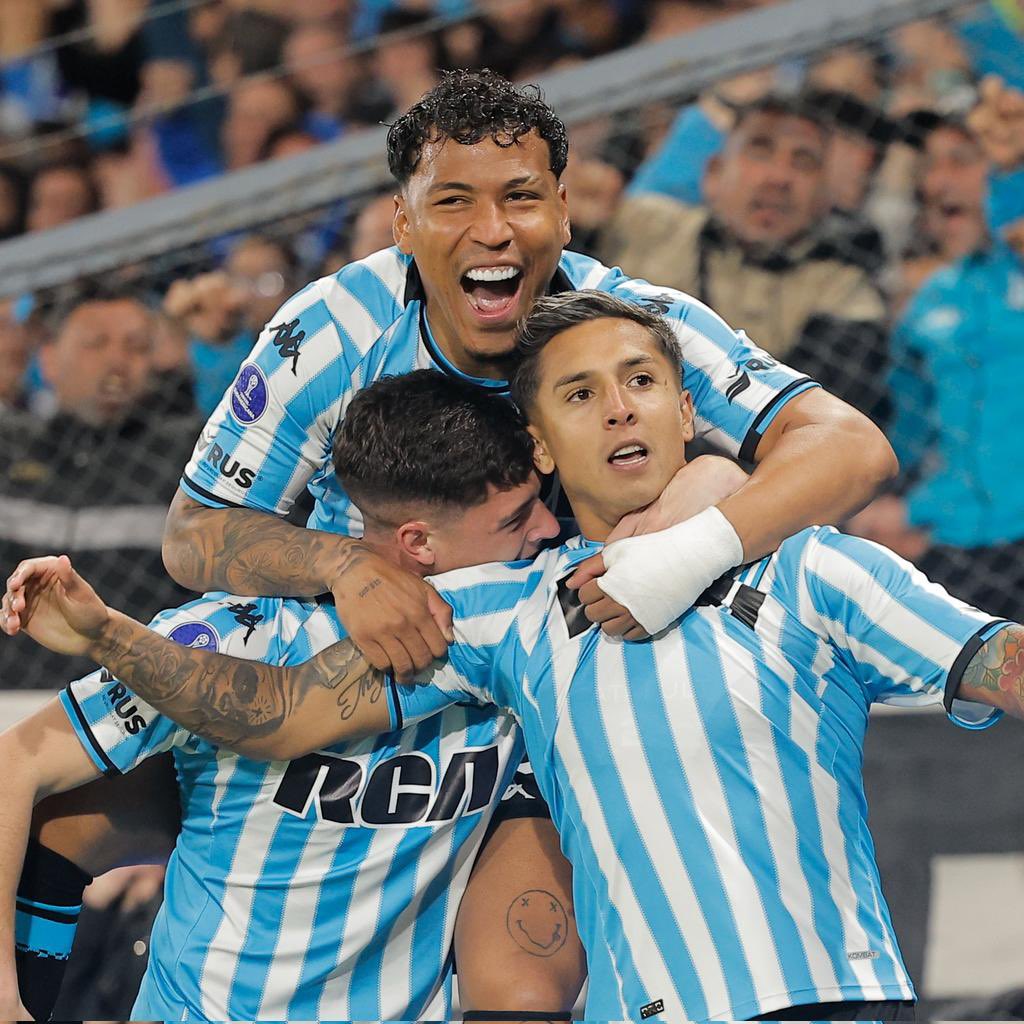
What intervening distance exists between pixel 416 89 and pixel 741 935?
2774 mm

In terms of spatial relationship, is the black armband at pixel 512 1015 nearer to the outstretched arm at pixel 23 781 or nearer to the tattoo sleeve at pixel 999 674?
the outstretched arm at pixel 23 781

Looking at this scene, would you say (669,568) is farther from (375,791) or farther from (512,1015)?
(512,1015)

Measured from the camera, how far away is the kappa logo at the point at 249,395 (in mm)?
2162

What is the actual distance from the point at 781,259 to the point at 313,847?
1.83 meters

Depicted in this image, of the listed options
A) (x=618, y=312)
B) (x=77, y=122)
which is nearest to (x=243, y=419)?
(x=618, y=312)

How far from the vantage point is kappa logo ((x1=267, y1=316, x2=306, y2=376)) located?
214 cm

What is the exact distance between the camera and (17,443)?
3611mm

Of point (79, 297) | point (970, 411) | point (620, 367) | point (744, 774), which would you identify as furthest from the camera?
point (79, 297)

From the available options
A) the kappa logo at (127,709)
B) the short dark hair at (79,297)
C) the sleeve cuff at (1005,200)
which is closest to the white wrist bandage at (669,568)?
the kappa logo at (127,709)

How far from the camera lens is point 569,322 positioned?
1.90 meters

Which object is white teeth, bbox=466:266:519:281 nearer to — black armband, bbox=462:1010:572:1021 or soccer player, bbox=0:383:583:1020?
soccer player, bbox=0:383:583:1020

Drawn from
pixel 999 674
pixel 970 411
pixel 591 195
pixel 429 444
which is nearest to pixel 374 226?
pixel 591 195

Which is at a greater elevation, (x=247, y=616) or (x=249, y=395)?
(x=249, y=395)

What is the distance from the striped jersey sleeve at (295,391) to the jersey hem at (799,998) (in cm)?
99
